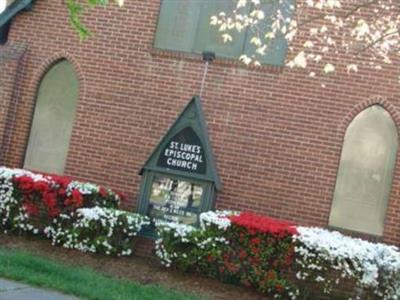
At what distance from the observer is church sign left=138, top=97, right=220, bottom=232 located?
35.7 ft

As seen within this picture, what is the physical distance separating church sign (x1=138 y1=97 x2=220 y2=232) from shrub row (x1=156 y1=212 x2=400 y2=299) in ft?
2.61

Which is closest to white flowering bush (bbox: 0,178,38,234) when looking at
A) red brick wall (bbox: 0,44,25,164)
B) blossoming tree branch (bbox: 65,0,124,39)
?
red brick wall (bbox: 0,44,25,164)

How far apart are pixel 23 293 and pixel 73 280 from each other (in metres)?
1.22

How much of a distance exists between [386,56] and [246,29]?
8.22 feet

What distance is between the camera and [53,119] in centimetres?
1262

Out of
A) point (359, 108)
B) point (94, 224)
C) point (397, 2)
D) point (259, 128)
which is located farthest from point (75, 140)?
point (397, 2)

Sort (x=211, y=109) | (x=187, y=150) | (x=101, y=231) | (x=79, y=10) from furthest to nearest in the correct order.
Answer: (x=211, y=109) → (x=187, y=150) → (x=101, y=231) → (x=79, y=10)

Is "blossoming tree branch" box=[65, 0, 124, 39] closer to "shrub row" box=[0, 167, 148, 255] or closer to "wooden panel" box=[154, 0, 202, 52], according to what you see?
"wooden panel" box=[154, 0, 202, 52]

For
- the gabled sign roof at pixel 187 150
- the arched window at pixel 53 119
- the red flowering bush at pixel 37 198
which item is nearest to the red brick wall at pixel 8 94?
the arched window at pixel 53 119

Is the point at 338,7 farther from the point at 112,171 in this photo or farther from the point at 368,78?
the point at 112,171

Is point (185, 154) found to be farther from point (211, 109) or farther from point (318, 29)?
point (318, 29)

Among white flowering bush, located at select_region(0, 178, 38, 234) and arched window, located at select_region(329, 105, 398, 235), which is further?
white flowering bush, located at select_region(0, 178, 38, 234)

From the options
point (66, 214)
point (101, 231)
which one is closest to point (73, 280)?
point (101, 231)

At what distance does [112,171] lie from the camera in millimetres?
12055
